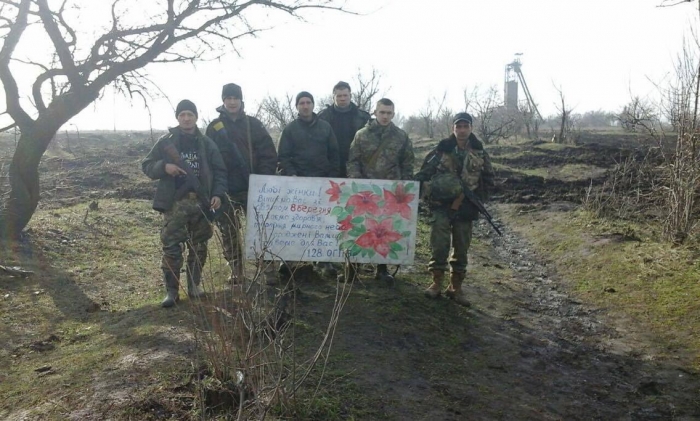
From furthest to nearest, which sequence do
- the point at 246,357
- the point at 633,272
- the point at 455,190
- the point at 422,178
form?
the point at 633,272 < the point at 422,178 < the point at 455,190 < the point at 246,357

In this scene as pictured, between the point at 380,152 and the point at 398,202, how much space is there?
542mm

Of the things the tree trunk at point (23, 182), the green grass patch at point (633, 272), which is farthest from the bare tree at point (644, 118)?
the tree trunk at point (23, 182)

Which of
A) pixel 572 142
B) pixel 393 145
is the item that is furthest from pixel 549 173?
pixel 393 145

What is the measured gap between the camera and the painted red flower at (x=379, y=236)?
220 inches

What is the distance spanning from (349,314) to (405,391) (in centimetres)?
135

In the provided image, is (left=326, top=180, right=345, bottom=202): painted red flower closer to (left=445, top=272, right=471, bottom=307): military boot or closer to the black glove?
the black glove

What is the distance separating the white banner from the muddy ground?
430 mm

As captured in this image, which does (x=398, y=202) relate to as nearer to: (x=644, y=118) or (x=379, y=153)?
(x=379, y=153)

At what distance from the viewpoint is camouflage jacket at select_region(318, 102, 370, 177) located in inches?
243

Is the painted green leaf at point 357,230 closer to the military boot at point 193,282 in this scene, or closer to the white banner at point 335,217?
the white banner at point 335,217

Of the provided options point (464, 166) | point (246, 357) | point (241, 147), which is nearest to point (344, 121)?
point (241, 147)

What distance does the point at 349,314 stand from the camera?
5.02 meters

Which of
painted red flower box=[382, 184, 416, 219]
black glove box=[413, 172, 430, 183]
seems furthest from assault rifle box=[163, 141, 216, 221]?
black glove box=[413, 172, 430, 183]

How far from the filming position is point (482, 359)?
14.9 feet
